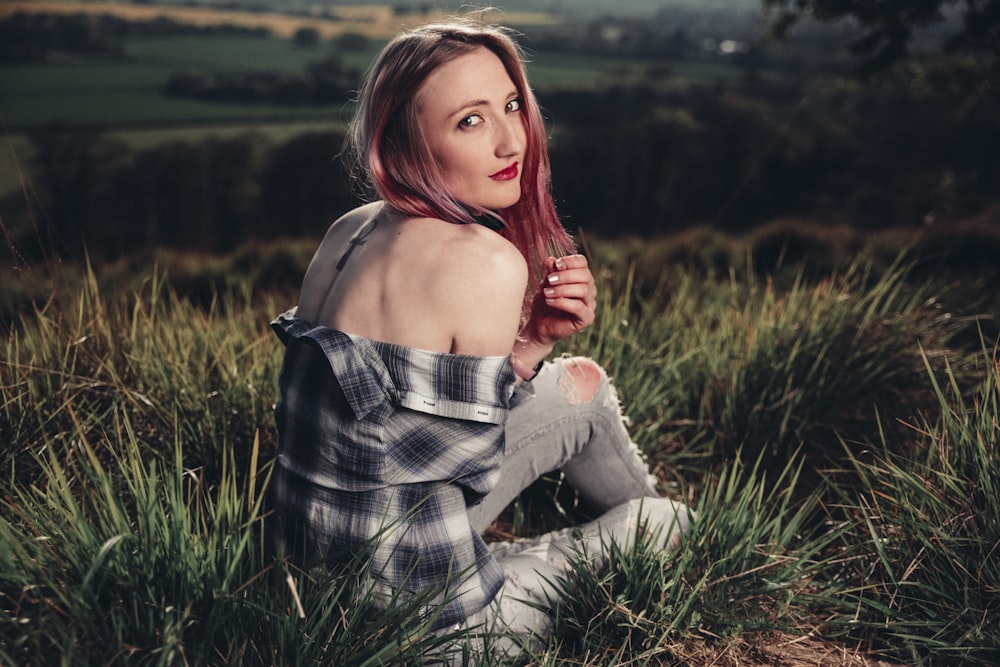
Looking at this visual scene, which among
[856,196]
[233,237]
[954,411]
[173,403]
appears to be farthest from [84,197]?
[954,411]

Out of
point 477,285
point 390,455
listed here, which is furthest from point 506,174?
point 390,455

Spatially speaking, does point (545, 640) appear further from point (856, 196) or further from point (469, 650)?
point (856, 196)

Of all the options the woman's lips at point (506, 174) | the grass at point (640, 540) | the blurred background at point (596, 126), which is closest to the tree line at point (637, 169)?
the blurred background at point (596, 126)

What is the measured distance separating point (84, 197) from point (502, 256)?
70.7 ft

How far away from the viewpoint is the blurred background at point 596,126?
18.4ft

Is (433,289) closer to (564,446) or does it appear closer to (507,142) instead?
(507,142)

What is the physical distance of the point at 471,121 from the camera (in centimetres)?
159

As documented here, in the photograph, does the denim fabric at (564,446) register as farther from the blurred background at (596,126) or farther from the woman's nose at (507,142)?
the blurred background at (596,126)

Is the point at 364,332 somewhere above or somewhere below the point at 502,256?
below

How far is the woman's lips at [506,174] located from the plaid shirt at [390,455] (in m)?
0.40

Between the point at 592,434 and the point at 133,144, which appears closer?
the point at 592,434

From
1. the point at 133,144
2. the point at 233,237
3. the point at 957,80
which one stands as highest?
the point at 957,80

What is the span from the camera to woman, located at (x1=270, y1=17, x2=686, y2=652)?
1.46 metres

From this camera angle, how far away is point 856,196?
17.9 m
